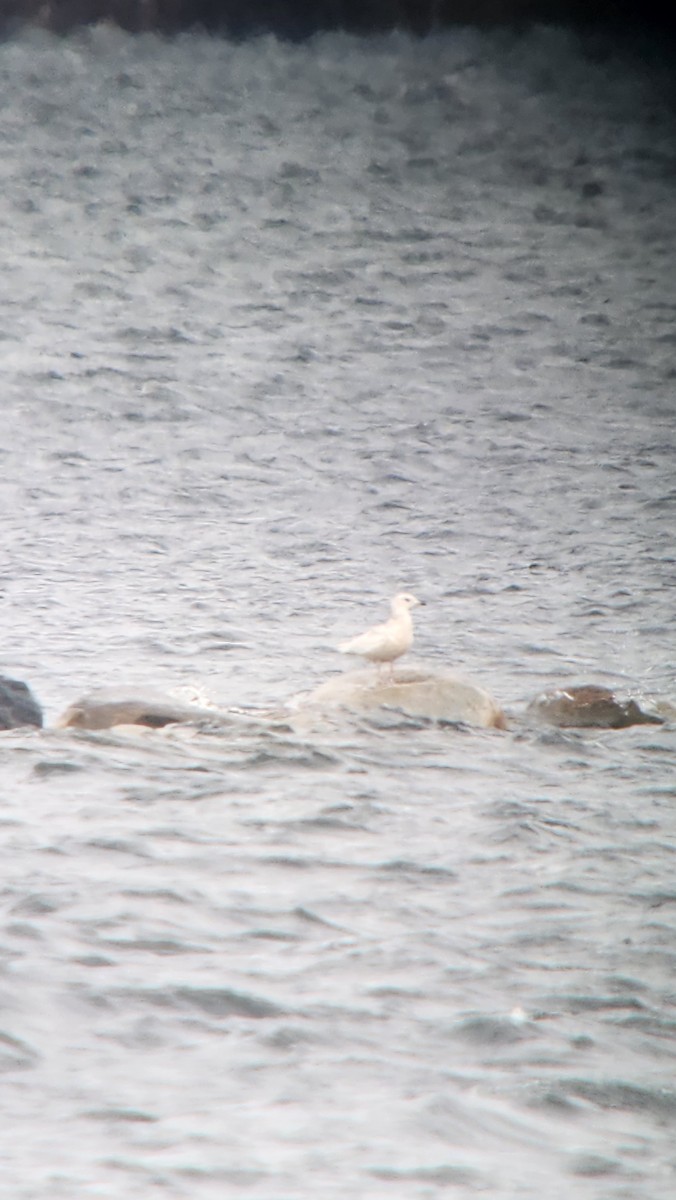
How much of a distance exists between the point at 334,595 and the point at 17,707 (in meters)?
1.98

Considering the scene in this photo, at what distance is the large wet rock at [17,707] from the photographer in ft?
14.2

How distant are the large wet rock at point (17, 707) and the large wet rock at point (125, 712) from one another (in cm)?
7

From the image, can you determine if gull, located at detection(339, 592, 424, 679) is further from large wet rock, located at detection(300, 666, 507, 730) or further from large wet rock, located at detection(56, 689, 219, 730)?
large wet rock, located at detection(56, 689, 219, 730)

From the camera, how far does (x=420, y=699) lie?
4504 millimetres

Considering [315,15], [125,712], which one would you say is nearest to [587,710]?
[125,712]

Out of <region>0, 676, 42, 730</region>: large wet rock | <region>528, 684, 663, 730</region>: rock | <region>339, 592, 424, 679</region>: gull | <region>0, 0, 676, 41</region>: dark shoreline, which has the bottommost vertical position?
<region>0, 676, 42, 730</region>: large wet rock

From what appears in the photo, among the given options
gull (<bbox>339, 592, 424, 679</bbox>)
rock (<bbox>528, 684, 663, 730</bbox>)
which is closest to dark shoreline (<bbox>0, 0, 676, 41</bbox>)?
gull (<bbox>339, 592, 424, 679</bbox>)

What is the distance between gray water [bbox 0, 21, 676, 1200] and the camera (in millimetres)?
2139

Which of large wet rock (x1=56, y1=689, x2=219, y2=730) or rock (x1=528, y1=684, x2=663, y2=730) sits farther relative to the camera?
rock (x1=528, y1=684, x2=663, y2=730)

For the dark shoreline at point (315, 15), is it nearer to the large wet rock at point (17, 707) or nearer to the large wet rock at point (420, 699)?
the large wet rock at point (420, 699)

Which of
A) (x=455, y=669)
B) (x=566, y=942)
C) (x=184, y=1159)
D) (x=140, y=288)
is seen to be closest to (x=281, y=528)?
(x=455, y=669)

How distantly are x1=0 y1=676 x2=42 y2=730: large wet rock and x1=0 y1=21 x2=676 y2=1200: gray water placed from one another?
0.91 ft

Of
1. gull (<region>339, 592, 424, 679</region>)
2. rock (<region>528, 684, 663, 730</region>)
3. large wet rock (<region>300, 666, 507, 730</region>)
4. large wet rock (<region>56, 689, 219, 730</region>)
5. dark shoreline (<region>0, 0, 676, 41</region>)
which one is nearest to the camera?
large wet rock (<region>56, 689, 219, 730</region>)

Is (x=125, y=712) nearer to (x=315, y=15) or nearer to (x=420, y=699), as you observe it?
(x=420, y=699)
